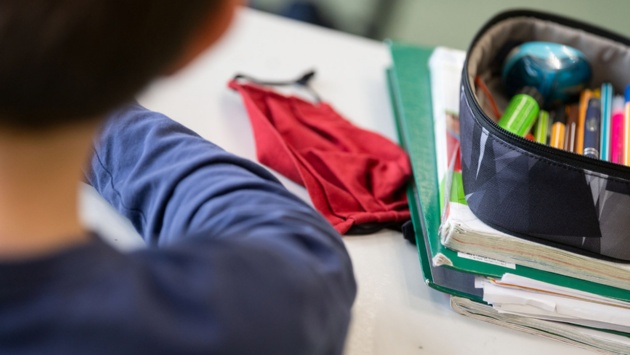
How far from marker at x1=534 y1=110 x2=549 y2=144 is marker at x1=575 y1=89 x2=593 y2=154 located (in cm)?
3

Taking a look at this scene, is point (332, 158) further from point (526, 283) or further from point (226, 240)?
point (226, 240)

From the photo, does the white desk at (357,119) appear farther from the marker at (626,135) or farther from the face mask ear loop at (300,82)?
the marker at (626,135)

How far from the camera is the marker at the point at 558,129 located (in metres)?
0.64

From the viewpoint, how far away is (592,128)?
0.64 m

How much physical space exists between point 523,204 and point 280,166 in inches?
8.9

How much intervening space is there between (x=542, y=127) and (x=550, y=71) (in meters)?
0.07

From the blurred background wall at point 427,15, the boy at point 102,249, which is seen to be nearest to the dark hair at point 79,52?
the boy at point 102,249

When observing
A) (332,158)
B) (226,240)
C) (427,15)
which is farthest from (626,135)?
(427,15)

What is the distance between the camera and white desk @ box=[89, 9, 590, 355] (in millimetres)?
535

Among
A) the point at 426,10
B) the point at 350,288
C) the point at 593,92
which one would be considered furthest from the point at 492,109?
the point at 426,10

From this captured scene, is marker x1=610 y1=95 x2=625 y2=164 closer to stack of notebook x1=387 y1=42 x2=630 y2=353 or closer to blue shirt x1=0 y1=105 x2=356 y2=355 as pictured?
stack of notebook x1=387 y1=42 x2=630 y2=353

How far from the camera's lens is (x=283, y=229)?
0.42 metres

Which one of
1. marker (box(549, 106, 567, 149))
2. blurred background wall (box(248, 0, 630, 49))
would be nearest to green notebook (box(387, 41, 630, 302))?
marker (box(549, 106, 567, 149))

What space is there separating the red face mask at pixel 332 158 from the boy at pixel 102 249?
246 mm
